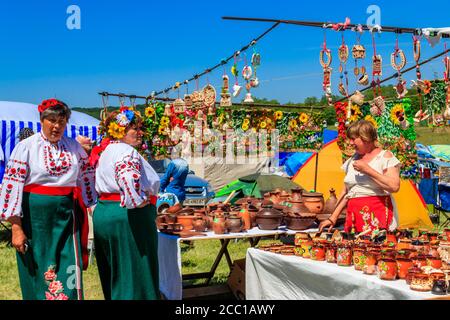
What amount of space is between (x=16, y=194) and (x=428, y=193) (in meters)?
9.93

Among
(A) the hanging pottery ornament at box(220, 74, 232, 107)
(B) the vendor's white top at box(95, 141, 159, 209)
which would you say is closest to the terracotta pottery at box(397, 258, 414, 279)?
(B) the vendor's white top at box(95, 141, 159, 209)

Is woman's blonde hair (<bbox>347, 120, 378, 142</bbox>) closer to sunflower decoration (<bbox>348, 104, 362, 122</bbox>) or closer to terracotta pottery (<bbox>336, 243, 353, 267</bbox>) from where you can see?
terracotta pottery (<bbox>336, 243, 353, 267</bbox>)

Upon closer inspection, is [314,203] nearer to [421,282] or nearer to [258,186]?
[421,282]

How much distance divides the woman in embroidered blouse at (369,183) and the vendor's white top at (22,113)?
7226 millimetres

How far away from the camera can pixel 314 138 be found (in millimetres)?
12359

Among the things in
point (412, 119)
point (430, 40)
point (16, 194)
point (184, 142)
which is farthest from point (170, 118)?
point (16, 194)

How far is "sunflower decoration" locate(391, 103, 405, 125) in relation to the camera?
5.97m

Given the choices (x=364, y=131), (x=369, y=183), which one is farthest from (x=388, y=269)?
(x=364, y=131)

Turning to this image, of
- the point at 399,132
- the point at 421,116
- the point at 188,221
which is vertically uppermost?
the point at 421,116

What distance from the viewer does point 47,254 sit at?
3.18m

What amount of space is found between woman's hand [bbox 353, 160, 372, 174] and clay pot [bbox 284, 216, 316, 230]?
838 millimetres

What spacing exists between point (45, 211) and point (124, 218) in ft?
1.59

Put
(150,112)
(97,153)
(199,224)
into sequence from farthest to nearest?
(150,112), (199,224), (97,153)
